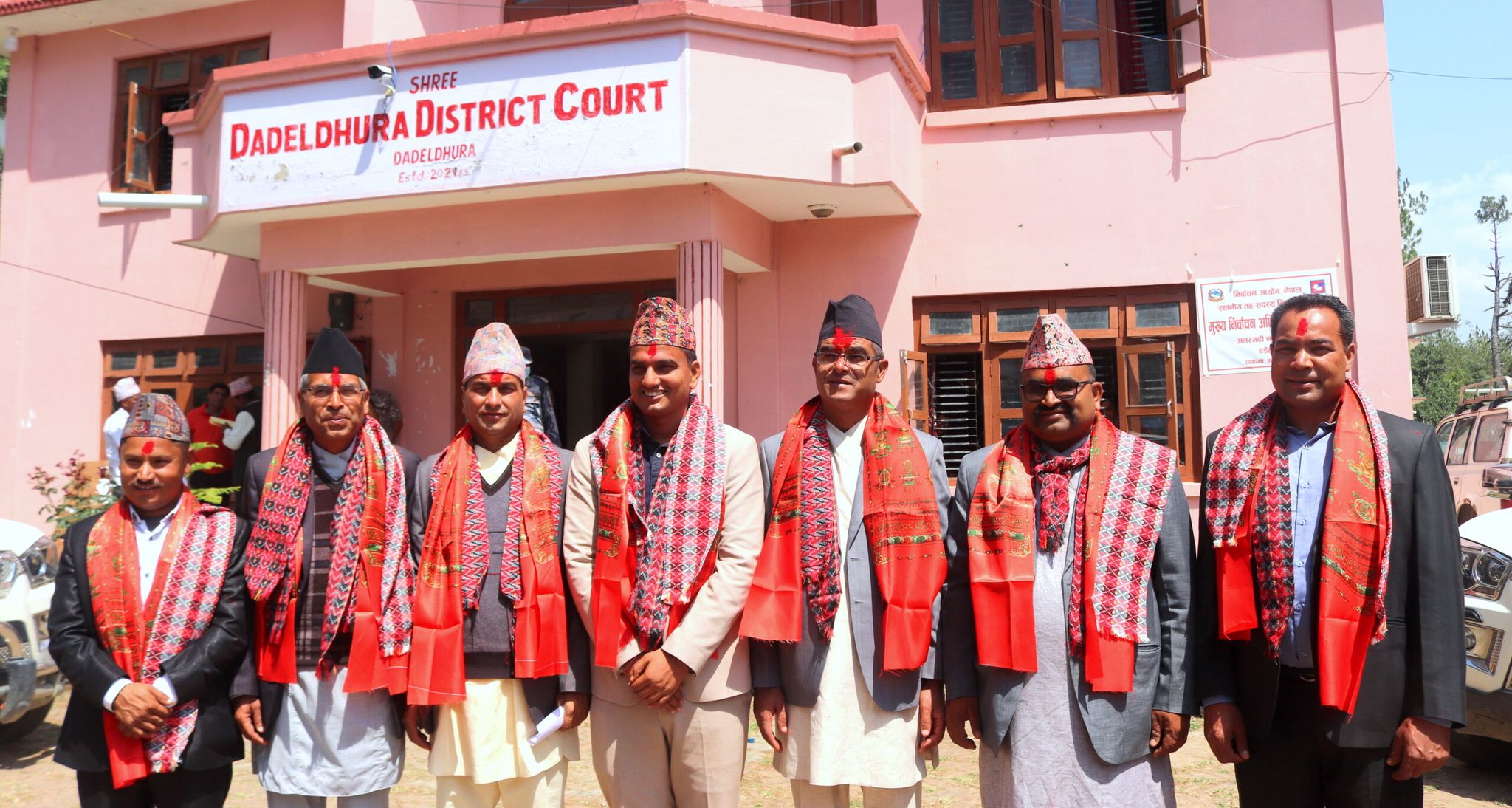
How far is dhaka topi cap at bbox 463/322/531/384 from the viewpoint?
301cm

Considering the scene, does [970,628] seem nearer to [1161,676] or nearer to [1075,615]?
[1075,615]

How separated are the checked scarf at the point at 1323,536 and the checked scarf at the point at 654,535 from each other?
137 centimetres

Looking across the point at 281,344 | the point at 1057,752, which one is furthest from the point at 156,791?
the point at 281,344

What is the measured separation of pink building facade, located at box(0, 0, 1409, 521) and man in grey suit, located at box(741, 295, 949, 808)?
3.85 meters

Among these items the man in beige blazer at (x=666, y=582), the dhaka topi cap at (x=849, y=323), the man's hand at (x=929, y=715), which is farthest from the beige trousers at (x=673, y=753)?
the dhaka topi cap at (x=849, y=323)

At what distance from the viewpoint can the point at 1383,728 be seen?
7.98 feet

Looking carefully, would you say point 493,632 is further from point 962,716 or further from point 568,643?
point 962,716

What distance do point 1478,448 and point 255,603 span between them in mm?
11084

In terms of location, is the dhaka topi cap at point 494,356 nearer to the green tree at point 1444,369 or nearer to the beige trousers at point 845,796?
the beige trousers at point 845,796

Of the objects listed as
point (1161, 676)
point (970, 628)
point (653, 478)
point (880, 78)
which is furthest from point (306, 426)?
point (880, 78)

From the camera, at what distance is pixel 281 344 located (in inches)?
304

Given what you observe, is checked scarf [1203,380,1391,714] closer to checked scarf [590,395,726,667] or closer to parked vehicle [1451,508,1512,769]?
checked scarf [590,395,726,667]

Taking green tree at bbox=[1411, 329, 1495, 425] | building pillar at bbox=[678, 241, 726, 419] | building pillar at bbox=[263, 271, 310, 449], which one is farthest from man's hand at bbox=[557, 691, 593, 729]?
green tree at bbox=[1411, 329, 1495, 425]

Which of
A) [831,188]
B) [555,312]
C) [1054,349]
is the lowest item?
[1054,349]
